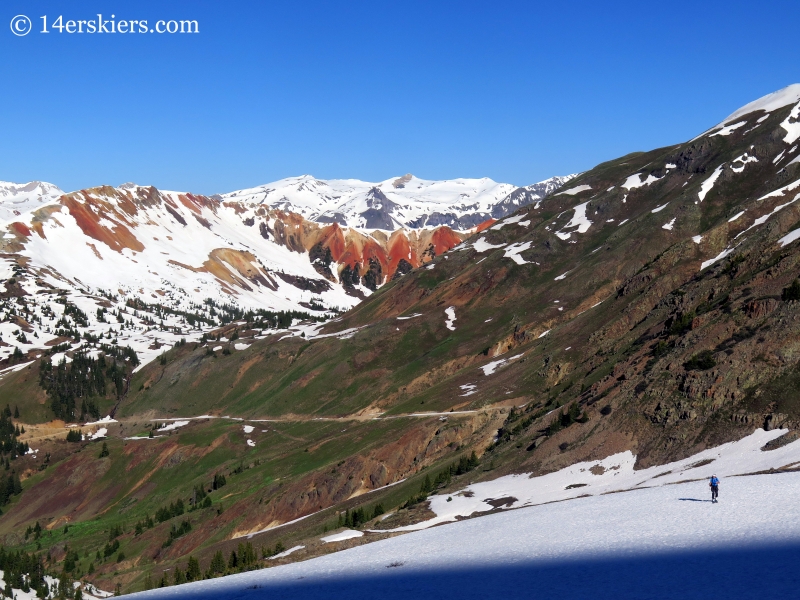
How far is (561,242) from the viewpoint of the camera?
18200 cm

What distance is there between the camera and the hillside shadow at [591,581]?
3362 centimetres

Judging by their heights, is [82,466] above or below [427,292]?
below

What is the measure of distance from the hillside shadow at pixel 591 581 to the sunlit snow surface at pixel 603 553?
0.07 m

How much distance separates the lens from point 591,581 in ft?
124

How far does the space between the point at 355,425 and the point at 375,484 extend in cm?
2909

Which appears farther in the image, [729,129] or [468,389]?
[729,129]

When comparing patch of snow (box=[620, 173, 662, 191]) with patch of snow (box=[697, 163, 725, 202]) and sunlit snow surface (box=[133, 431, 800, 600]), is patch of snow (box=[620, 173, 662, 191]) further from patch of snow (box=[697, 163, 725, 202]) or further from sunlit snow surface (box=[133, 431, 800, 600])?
sunlit snow surface (box=[133, 431, 800, 600])

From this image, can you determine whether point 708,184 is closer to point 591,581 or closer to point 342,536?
point 342,536

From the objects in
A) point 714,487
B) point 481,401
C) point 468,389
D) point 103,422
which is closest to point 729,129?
point 468,389

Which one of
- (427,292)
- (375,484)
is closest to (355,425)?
(375,484)

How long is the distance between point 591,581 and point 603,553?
16.0ft

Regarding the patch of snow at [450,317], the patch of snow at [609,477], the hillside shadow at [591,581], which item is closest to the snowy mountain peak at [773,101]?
the patch of snow at [450,317]

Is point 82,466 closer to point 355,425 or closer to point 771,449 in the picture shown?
point 355,425

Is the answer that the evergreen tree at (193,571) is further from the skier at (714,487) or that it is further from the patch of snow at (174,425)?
the patch of snow at (174,425)
